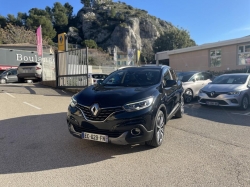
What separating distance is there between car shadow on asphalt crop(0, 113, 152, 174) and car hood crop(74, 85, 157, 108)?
949mm

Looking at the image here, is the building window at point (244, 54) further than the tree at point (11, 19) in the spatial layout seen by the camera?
No

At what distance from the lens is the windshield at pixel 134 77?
4824 mm

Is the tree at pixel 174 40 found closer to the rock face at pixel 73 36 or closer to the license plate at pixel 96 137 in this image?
the rock face at pixel 73 36

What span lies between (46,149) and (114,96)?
1735mm

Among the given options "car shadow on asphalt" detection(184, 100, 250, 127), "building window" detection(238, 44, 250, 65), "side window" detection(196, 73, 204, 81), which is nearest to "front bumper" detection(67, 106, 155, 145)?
"car shadow on asphalt" detection(184, 100, 250, 127)

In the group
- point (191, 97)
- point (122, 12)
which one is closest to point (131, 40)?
point (122, 12)

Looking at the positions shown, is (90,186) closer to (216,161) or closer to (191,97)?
(216,161)

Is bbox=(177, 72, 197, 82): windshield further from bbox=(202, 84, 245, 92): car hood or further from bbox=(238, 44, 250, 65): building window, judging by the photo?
bbox=(238, 44, 250, 65): building window

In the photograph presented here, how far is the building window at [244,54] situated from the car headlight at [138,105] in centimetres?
1684

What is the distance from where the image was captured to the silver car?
Result: 7.86m

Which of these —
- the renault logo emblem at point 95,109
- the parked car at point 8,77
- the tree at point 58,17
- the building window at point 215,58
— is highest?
the tree at point 58,17

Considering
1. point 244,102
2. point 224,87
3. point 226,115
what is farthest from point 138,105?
point 244,102

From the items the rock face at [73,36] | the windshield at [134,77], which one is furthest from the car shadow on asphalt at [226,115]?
the rock face at [73,36]

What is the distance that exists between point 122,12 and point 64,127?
86.8 metres
